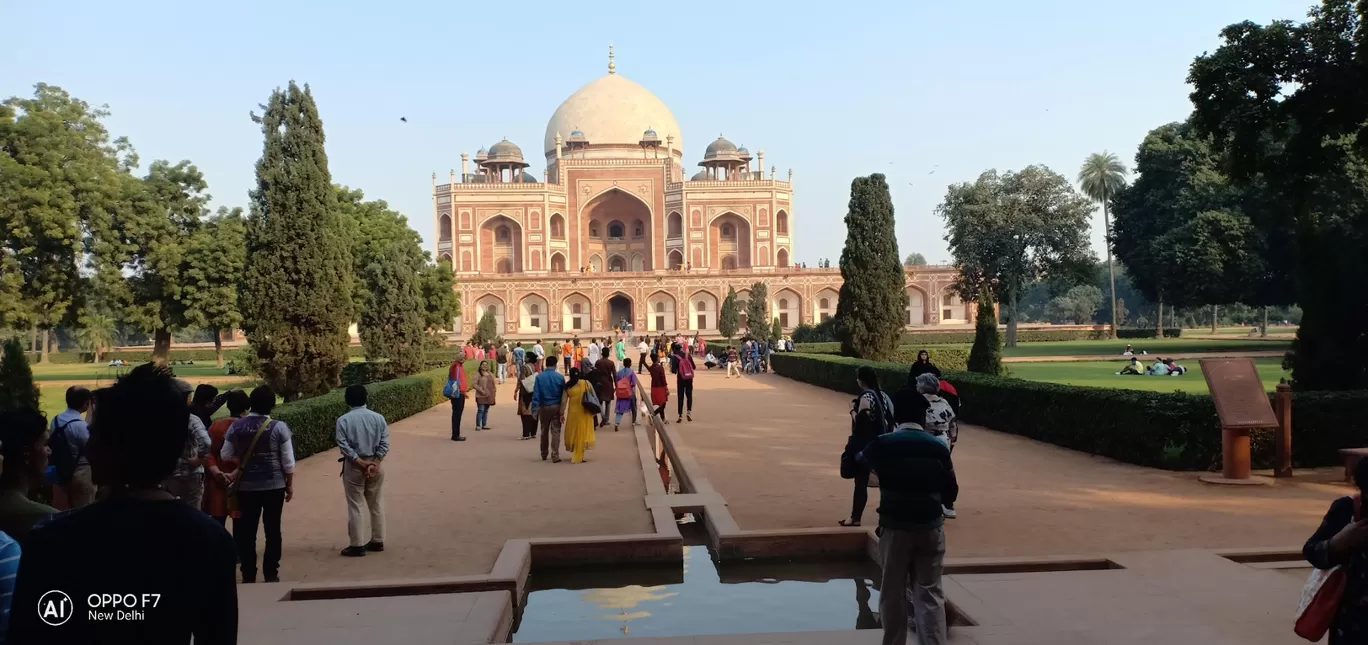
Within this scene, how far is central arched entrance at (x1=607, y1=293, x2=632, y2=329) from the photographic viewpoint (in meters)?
54.9

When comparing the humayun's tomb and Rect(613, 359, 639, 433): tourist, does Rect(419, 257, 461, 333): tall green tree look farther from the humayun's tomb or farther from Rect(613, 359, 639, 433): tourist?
Rect(613, 359, 639, 433): tourist

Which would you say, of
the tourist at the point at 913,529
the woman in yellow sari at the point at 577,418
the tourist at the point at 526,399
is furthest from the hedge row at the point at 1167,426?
the tourist at the point at 526,399

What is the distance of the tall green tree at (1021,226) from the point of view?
39.0 meters

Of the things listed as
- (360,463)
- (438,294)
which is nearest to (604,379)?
(360,463)

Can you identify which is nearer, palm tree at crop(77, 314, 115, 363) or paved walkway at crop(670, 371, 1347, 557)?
paved walkway at crop(670, 371, 1347, 557)

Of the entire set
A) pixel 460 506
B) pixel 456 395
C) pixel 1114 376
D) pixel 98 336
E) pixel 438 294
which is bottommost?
pixel 460 506

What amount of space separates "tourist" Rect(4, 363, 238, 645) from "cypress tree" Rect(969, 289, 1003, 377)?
16273 mm

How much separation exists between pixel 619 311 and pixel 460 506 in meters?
48.3

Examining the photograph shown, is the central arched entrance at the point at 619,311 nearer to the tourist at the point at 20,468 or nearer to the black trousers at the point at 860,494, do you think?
the black trousers at the point at 860,494

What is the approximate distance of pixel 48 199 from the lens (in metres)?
24.1

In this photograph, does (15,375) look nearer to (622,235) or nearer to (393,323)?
(393,323)

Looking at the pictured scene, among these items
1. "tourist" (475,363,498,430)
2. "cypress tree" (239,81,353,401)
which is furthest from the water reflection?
"cypress tree" (239,81,353,401)

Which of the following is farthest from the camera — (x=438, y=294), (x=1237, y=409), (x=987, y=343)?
(x=438, y=294)

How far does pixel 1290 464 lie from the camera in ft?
28.6
